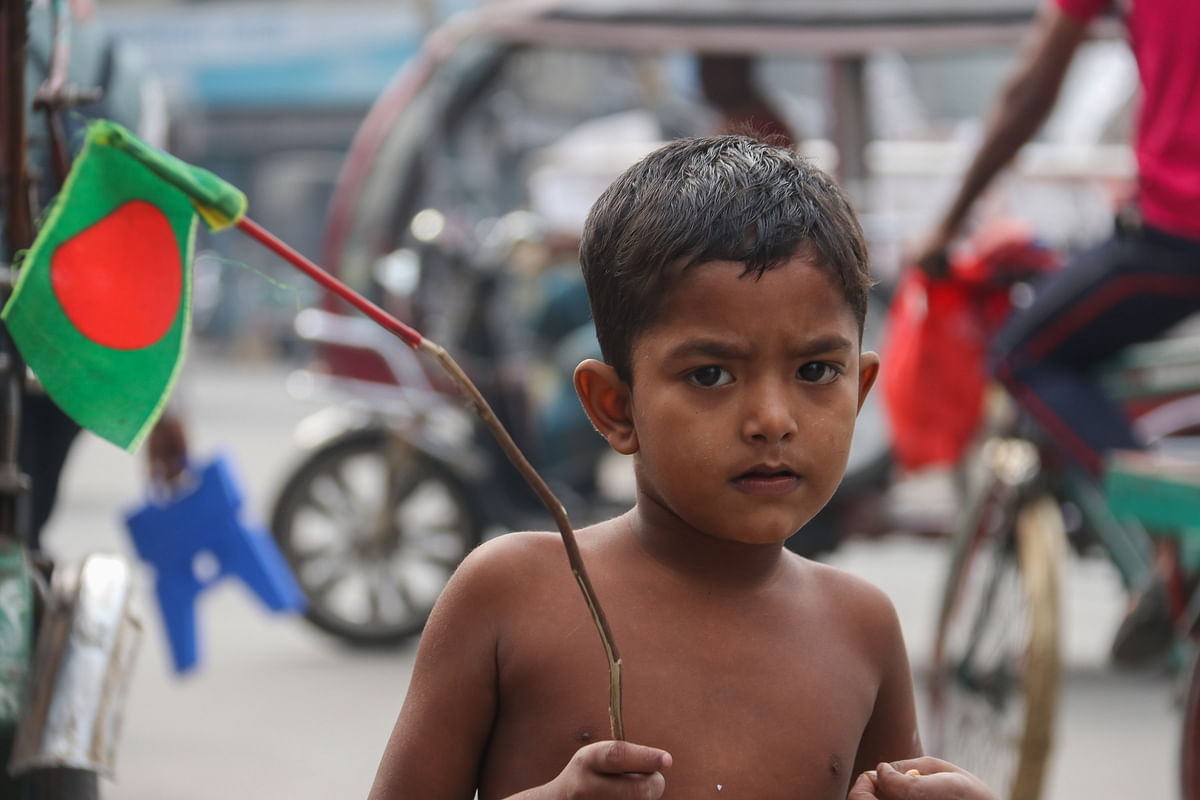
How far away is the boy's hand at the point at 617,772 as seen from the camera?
134 cm

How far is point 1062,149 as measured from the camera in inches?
272

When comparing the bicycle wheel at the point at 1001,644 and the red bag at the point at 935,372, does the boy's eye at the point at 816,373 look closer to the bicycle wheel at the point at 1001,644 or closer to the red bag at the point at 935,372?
the bicycle wheel at the point at 1001,644

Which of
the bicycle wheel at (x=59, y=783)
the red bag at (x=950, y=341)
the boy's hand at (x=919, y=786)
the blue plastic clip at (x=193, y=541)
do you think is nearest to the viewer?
the boy's hand at (x=919, y=786)

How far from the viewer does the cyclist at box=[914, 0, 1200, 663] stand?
2924mm

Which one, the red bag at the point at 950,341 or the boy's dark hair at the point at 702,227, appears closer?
the boy's dark hair at the point at 702,227

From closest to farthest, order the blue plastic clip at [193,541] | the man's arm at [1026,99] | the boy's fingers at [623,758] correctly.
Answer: the boy's fingers at [623,758]
the blue plastic clip at [193,541]
the man's arm at [1026,99]

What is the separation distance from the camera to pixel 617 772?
1353 millimetres

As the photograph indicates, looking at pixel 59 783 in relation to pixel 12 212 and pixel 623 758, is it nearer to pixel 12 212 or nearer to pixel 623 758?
pixel 12 212

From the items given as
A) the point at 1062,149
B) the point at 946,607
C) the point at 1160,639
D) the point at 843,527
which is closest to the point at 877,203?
the point at 1062,149

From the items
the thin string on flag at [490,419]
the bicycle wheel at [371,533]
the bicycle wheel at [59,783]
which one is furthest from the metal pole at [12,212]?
the bicycle wheel at [371,533]

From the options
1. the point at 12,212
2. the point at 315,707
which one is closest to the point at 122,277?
the point at 12,212

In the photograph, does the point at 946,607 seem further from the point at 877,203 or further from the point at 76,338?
the point at 877,203

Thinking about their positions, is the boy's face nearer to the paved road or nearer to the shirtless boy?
the shirtless boy

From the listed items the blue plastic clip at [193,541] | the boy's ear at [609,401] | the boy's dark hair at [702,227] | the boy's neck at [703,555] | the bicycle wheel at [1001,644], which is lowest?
the bicycle wheel at [1001,644]
